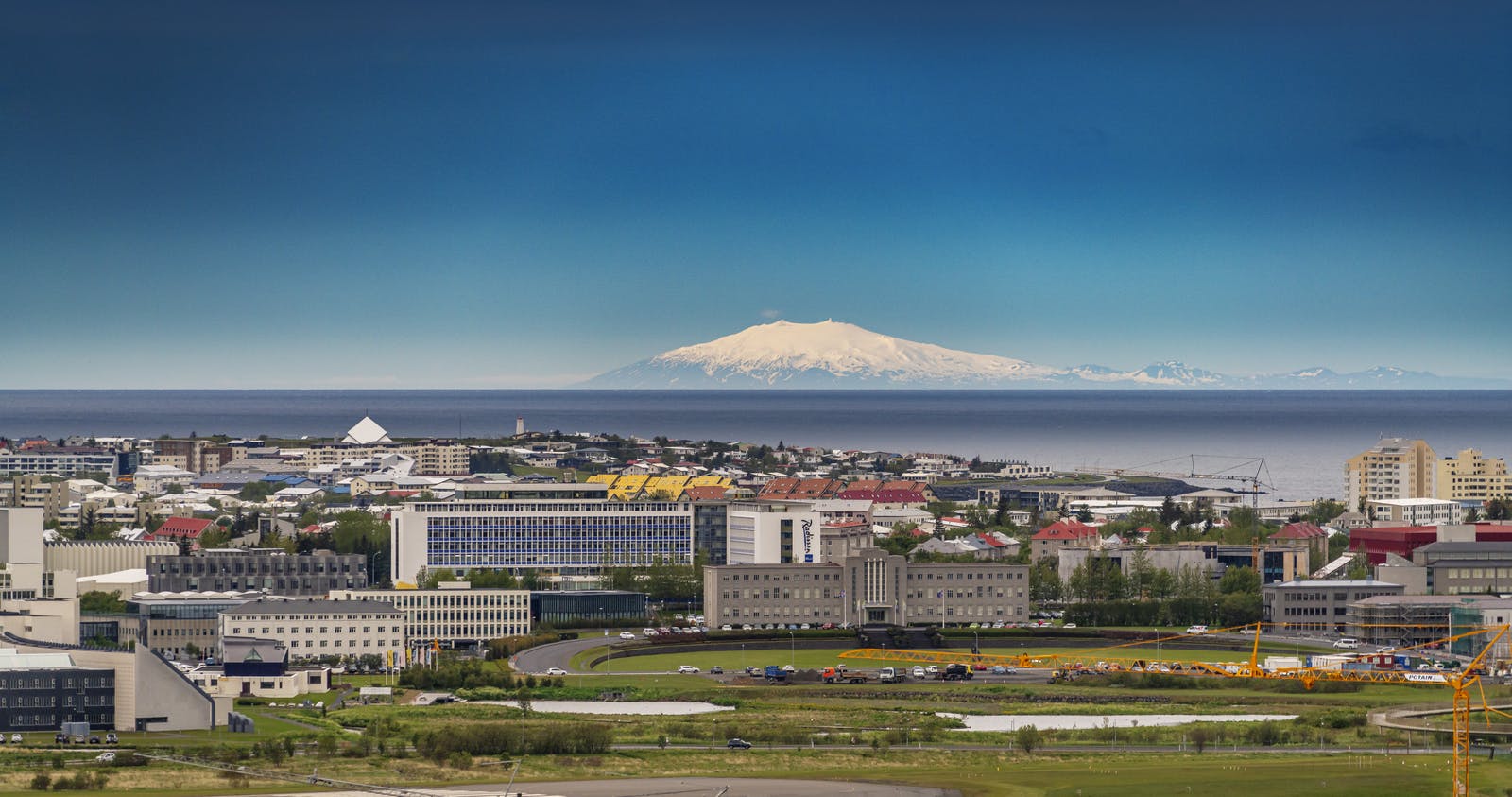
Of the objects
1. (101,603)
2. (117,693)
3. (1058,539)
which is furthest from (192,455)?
(117,693)

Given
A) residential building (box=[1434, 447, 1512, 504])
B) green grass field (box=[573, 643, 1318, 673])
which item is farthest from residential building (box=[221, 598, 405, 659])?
residential building (box=[1434, 447, 1512, 504])

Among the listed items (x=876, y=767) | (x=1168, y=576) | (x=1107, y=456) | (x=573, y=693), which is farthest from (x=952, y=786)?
(x=1107, y=456)

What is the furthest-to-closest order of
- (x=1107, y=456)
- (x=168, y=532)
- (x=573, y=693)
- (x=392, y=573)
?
1. (x=1107, y=456)
2. (x=168, y=532)
3. (x=392, y=573)
4. (x=573, y=693)

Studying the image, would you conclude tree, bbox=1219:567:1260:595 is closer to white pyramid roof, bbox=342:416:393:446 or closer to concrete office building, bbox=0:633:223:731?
concrete office building, bbox=0:633:223:731

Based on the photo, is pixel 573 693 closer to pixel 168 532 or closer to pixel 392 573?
pixel 392 573

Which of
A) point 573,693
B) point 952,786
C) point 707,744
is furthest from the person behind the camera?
point 573,693

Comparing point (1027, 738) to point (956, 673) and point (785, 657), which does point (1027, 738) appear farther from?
point (785, 657)

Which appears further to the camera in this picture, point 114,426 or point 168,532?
point 114,426
